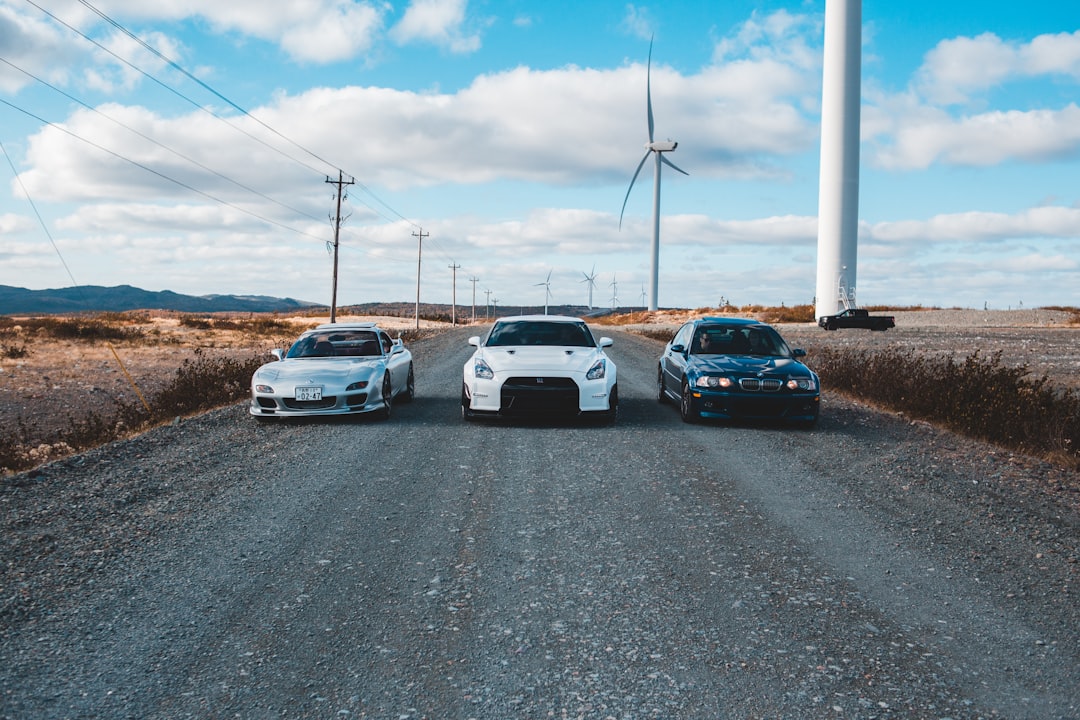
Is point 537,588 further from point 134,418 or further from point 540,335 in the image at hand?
point 134,418

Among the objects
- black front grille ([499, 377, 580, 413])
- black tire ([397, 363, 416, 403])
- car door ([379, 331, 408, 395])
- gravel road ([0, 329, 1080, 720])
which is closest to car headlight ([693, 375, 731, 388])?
black front grille ([499, 377, 580, 413])

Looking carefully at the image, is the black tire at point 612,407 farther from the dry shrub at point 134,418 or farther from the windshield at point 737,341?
the dry shrub at point 134,418

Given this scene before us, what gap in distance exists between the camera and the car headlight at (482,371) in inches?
454

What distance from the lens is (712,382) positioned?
1155cm

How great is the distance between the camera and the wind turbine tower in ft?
138

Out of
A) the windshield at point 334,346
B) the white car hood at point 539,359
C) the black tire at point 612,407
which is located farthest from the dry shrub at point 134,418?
the black tire at point 612,407

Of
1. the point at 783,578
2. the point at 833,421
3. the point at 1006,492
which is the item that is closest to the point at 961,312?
the point at 833,421

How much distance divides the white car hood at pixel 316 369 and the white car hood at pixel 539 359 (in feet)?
6.25

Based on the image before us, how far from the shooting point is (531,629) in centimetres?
422

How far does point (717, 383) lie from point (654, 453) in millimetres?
2508

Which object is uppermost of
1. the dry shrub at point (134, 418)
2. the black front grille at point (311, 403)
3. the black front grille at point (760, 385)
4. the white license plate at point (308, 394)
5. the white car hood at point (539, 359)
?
the white car hood at point (539, 359)

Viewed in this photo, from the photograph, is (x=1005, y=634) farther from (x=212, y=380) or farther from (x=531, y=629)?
(x=212, y=380)

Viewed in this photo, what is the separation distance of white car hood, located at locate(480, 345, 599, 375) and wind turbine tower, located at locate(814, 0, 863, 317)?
35865mm

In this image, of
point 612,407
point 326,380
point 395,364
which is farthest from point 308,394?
point 612,407
